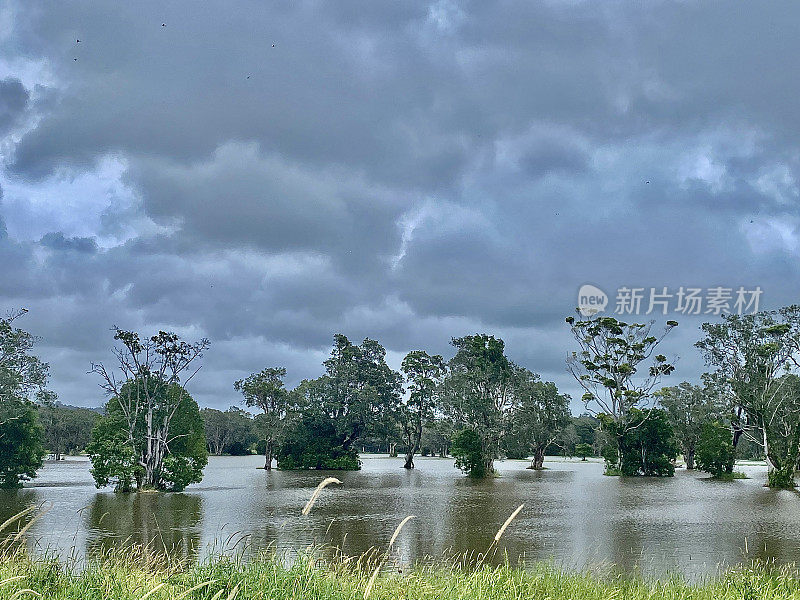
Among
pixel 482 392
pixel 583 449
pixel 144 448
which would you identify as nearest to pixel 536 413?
pixel 482 392

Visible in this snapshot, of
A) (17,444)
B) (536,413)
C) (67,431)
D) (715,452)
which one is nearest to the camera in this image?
(17,444)

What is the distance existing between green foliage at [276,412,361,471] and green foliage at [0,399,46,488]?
74.3 ft

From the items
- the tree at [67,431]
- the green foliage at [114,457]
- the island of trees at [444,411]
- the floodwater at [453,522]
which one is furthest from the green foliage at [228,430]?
the green foliage at [114,457]

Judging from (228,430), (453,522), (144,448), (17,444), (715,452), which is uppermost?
(715,452)

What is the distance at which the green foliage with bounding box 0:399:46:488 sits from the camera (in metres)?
38.6

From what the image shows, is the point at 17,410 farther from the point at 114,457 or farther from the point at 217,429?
the point at 217,429

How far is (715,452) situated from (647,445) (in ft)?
15.7

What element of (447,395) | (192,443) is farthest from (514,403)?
(192,443)

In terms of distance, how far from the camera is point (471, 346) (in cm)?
5862

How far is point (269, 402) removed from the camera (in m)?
61.1

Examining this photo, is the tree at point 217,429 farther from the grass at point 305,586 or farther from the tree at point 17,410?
the grass at point 305,586

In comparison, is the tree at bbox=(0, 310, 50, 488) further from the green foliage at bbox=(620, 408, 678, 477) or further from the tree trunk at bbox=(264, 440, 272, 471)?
the green foliage at bbox=(620, 408, 678, 477)

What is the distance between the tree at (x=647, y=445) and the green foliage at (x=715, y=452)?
6.70 feet

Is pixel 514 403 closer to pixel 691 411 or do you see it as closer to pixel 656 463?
pixel 656 463
